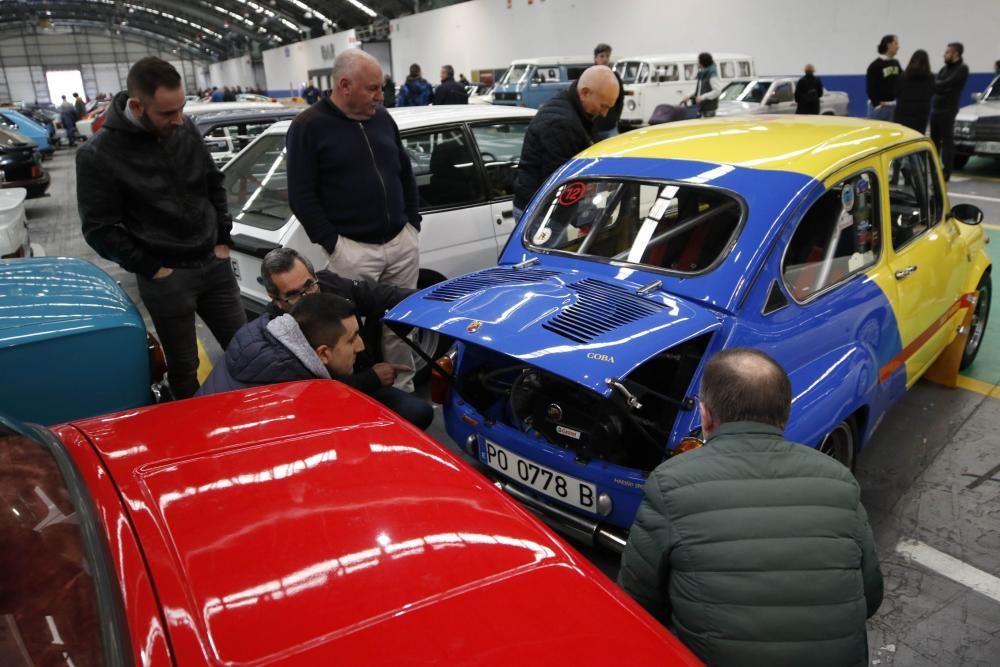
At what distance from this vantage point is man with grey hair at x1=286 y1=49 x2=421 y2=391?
3734 mm

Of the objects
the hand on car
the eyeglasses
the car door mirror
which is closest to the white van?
the car door mirror

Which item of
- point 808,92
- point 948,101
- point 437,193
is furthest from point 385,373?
point 808,92

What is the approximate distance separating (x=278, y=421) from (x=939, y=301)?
3.47m

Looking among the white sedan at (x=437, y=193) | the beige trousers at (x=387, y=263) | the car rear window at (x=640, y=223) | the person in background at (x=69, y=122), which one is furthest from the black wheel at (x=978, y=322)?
the person in background at (x=69, y=122)

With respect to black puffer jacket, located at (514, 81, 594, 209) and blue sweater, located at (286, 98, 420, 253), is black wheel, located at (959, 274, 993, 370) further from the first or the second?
blue sweater, located at (286, 98, 420, 253)

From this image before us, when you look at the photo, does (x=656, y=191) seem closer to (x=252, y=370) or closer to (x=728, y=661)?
(x=252, y=370)

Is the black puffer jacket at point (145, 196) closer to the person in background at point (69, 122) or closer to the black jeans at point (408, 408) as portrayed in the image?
the black jeans at point (408, 408)

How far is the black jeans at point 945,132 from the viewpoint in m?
10.2

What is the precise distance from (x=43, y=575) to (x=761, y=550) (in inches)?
57.1

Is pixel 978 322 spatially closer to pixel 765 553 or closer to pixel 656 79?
pixel 765 553

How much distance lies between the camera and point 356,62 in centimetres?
368

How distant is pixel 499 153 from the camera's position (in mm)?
5367

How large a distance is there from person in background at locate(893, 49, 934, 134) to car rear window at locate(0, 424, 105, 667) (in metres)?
11.1

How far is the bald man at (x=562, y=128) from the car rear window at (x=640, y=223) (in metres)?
1.07
